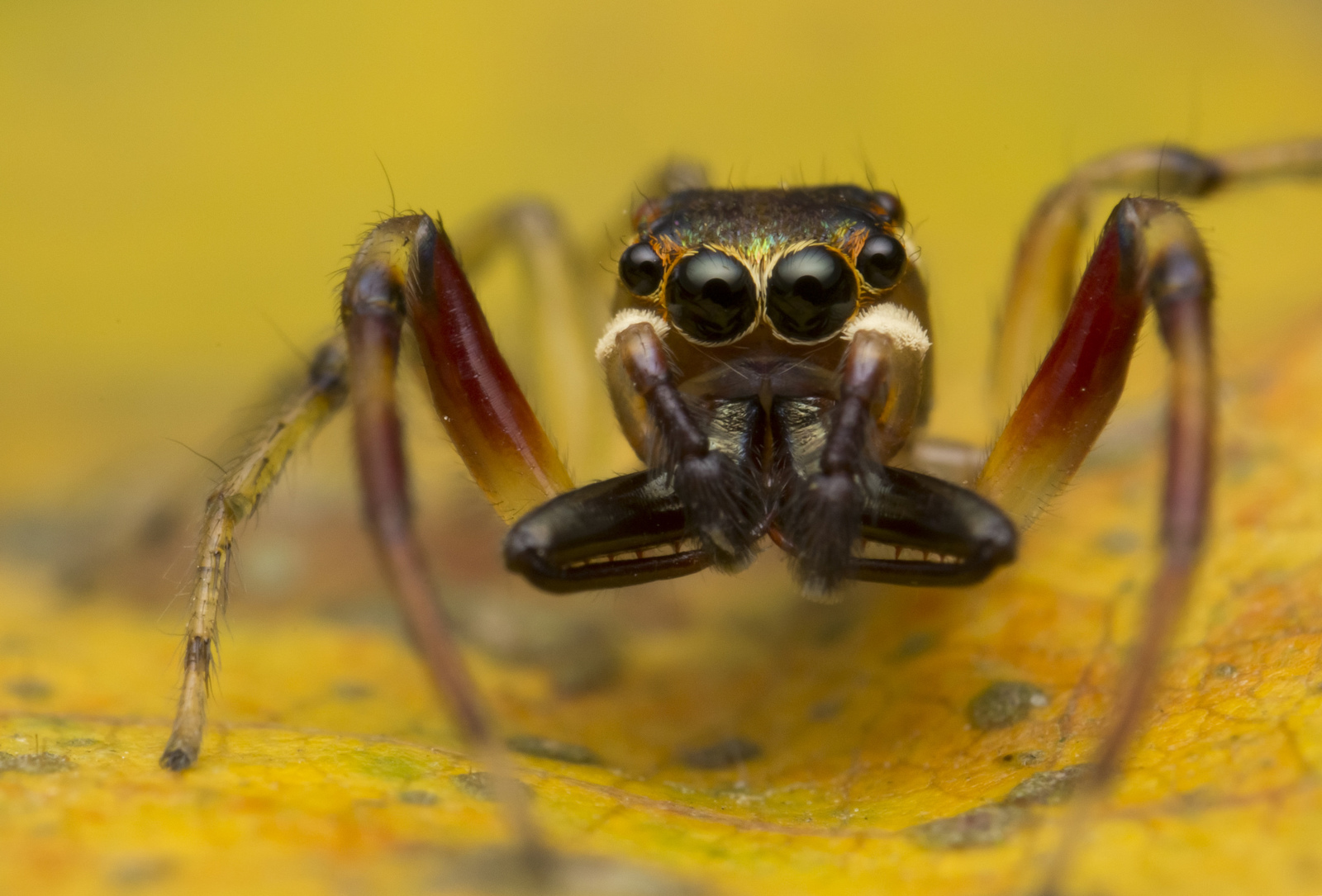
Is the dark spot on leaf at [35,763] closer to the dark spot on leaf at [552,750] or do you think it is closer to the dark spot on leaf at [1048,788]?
the dark spot on leaf at [552,750]

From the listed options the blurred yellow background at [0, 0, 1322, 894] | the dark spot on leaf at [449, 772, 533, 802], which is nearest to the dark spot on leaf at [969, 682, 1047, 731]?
the blurred yellow background at [0, 0, 1322, 894]

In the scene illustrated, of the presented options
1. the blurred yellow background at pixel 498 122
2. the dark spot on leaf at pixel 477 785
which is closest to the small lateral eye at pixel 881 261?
the dark spot on leaf at pixel 477 785

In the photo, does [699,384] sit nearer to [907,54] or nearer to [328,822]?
[328,822]

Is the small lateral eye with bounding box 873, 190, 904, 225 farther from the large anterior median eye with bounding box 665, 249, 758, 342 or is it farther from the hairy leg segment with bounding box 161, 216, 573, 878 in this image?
the hairy leg segment with bounding box 161, 216, 573, 878

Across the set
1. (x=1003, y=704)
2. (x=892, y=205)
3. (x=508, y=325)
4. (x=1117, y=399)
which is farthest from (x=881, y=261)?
(x=508, y=325)

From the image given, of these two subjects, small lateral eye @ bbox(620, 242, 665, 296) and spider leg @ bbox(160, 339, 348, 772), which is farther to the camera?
small lateral eye @ bbox(620, 242, 665, 296)
